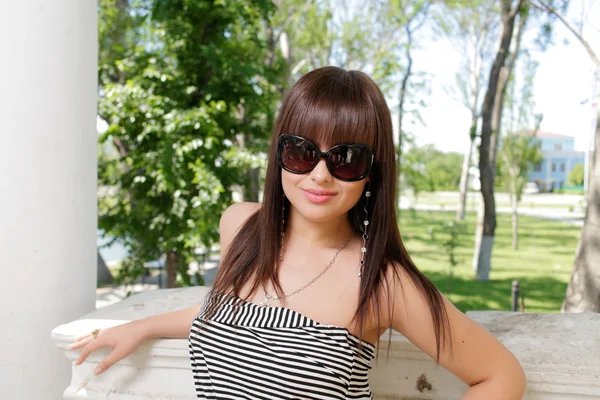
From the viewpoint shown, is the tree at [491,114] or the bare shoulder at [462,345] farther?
the tree at [491,114]

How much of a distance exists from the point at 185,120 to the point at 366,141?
350 centimetres

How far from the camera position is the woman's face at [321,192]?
1.25 metres

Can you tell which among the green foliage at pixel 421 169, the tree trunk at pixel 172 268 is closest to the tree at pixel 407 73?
the green foliage at pixel 421 169

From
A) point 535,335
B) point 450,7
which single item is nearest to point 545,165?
point 450,7

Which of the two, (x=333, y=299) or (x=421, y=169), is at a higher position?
(x=421, y=169)

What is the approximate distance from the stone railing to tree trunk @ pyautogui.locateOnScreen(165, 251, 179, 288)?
347 centimetres

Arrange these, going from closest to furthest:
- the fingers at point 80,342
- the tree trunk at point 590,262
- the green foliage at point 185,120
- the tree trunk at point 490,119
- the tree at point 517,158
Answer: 1. the fingers at point 80,342
2. the tree trunk at point 590,262
3. the green foliage at point 185,120
4. the tree trunk at point 490,119
5. the tree at point 517,158

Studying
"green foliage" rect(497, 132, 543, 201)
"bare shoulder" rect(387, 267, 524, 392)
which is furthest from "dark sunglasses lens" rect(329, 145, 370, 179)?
"green foliage" rect(497, 132, 543, 201)

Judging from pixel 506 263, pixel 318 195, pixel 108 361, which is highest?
pixel 318 195

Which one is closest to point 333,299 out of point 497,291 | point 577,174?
point 497,291

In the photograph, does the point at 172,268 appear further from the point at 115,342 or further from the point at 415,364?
the point at 415,364

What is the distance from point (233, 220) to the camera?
1.61m

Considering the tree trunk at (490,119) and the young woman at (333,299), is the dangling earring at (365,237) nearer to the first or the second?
the young woman at (333,299)

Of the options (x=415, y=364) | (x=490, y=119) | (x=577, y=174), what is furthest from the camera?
(x=577, y=174)
